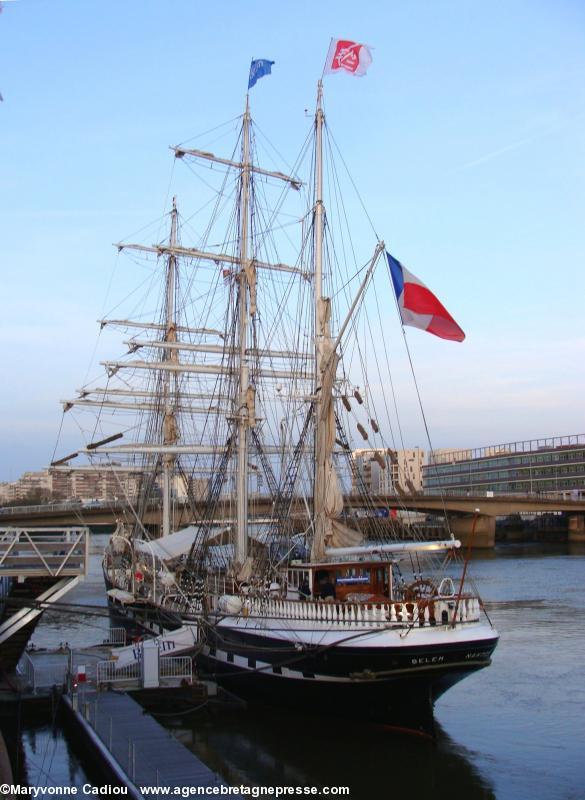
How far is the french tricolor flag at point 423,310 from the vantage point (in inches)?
1006

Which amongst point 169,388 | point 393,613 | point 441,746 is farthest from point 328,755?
point 169,388

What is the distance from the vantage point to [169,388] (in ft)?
185

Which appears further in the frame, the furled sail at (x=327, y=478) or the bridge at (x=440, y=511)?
the bridge at (x=440, y=511)

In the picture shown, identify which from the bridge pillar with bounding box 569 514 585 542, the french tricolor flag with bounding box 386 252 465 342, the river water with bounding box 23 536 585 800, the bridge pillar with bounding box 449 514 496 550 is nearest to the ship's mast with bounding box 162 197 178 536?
the river water with bounding box 23 536 585 800

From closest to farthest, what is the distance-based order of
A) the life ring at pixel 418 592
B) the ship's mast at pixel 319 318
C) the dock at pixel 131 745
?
1. the dock at pixel 131 745
2. the life ring at pixel 418 592
3. the ship's mast at pixel 319 318

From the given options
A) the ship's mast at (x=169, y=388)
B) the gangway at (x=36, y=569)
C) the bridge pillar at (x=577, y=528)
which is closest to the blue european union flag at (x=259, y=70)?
the ship's mast at (x=169, y=388)

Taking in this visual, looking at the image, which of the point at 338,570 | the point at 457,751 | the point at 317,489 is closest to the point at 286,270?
the point at 317,489

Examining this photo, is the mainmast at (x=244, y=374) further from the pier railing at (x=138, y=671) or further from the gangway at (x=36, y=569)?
the gangway at (x=36, y=569)

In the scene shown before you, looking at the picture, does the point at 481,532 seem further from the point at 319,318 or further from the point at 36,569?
the point at 36,569

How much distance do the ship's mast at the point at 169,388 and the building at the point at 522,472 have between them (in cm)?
9053

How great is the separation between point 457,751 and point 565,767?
9.40 feet

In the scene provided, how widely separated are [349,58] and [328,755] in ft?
78.0

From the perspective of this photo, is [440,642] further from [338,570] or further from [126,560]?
[126,560]

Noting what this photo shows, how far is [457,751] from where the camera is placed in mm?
23797
